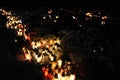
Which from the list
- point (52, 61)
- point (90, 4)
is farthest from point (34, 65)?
point (90, 4)

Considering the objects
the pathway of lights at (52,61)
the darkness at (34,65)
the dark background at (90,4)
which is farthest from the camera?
the dark background at (90,4)

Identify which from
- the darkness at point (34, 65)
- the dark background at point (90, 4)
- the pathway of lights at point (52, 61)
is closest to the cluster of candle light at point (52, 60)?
the pathway of lights at point (52, 61)

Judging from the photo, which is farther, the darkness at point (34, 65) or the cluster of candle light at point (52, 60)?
the cluster of candle light at point (52, 60)

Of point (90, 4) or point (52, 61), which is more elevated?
point (52, 61)

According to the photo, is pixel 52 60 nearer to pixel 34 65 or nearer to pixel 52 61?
pixel 52 61

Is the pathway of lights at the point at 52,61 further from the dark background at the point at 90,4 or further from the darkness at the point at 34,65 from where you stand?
the dark background at the point at 90,4

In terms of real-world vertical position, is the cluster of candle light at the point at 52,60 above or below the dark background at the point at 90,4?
Result: above

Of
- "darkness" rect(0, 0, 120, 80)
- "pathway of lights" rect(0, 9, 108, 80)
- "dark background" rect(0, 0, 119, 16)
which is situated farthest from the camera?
"dark background" rect(0, 0, 119, 16)

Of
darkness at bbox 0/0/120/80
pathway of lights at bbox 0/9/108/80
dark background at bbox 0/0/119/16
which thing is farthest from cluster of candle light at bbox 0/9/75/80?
dark background at bbox 0/0/119/16

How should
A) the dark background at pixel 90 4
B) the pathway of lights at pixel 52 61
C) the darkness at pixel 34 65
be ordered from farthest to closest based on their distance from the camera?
the dark background at pixel 90 4 < the pathway of lights at pixel 52 61 < the darkness at pixel 34 65

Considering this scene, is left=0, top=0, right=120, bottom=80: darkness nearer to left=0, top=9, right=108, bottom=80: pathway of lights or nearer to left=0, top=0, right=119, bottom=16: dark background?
left=0, top=9, right=108, bottom=80: pathway of lights

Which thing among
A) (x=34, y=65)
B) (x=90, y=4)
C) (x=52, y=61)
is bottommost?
(x=90, y=4)
